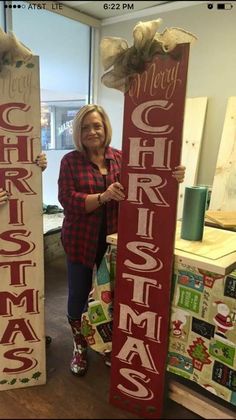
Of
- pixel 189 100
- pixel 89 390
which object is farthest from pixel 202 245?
pixel 189 100

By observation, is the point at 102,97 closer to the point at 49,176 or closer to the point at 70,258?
the point at 49,176

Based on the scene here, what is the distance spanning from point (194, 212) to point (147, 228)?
0.25m

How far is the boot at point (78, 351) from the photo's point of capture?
6.05 feet

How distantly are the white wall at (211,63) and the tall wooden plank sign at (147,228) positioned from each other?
4.95ft

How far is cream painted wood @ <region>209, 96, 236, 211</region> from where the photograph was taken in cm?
262

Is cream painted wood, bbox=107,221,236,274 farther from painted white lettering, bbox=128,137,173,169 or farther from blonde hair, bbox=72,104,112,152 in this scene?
blonde hair, bbox=72,104,112,152

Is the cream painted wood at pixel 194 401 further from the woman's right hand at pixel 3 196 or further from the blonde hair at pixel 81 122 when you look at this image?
the blonde hair at pixel 81 122

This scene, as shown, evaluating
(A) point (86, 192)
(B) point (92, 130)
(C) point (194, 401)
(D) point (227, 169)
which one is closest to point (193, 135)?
(D) point (227, 169)

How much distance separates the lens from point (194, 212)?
4.85 ft

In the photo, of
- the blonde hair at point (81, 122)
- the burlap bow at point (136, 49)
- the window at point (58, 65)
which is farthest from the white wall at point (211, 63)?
the burlap bow at point (136, 49)

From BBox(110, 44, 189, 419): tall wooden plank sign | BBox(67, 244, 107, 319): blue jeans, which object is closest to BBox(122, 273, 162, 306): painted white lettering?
BBox(110, 44, 189, 419): tall wooden plank sign

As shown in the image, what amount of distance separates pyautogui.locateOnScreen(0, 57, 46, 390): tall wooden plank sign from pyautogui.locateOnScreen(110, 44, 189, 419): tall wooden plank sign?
16.2 inches

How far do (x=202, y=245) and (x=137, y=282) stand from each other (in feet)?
1.08

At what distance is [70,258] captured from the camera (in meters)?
1.79
